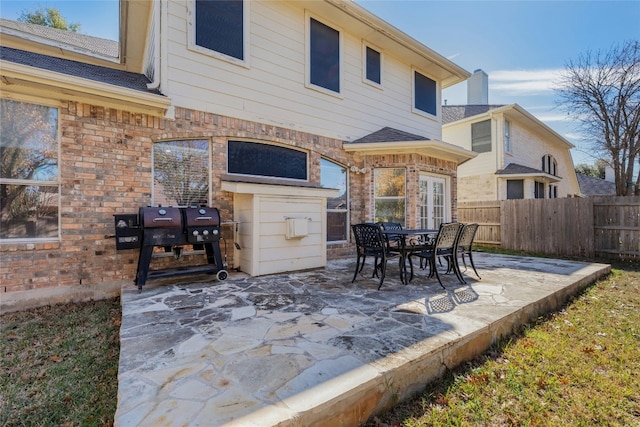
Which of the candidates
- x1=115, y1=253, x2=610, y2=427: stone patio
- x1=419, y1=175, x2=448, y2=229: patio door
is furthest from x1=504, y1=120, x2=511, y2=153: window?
x1=115, y1=253, x2=610, y2=427: stone patio

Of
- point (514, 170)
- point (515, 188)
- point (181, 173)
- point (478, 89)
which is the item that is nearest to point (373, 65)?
point (181, 173)

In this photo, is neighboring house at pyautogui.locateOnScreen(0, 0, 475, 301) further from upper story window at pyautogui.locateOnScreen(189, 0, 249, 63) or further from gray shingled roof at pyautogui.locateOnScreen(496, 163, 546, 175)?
gray shingled roof at pyautogui.locateOnScreen(496, 163, 546, 175)

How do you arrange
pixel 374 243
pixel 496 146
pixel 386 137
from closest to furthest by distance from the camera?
pixel 374 243, pixel 386 137, pixel 496 146

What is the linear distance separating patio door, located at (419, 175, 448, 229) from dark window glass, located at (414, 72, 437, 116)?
2.50 metres

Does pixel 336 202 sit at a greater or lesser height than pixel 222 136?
lesser

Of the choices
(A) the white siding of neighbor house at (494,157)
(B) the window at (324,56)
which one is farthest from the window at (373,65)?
(A) the white siding of neighbor house at (494,157)

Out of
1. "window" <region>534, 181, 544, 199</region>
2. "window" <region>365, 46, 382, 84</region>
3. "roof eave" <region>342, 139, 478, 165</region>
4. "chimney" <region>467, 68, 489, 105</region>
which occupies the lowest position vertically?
"window" <region>534, 181, 544, 199</region>

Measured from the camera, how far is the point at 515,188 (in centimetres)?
1356

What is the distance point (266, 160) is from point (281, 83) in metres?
1.71

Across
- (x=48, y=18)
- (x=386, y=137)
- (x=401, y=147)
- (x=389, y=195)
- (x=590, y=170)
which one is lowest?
(x=389, y=195)

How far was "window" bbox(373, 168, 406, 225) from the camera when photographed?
7645 millimetres

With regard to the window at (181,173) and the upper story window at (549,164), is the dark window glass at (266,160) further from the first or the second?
the upper story window at (549,164)

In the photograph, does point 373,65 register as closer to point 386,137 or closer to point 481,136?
point 386,137

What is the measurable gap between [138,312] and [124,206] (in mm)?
2066
